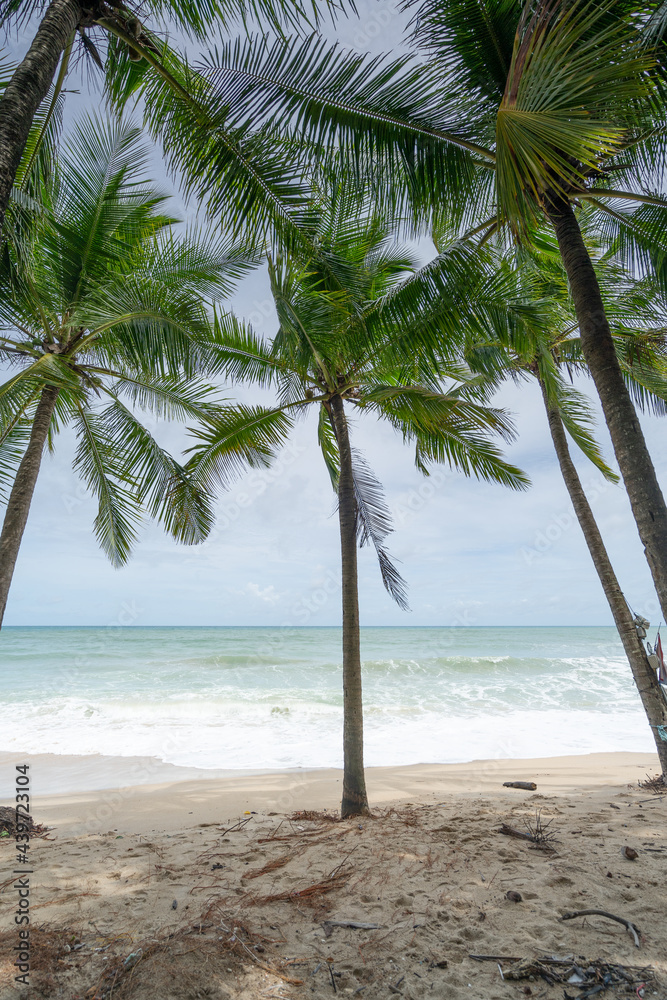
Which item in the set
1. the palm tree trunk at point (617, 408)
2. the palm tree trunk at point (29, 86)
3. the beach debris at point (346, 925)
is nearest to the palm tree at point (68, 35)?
the palm tree trunk at point (29, 86)

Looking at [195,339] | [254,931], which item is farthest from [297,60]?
[254,931]

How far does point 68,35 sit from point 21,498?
12.6ft

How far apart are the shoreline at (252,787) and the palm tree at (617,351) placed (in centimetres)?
205

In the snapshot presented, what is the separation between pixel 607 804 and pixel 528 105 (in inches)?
253

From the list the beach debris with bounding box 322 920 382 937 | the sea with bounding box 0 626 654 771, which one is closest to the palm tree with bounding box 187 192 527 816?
the beach debris with bounding box 322 920 382 937

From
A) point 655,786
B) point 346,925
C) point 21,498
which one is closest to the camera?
point 346,925

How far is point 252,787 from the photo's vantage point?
7.32 metres

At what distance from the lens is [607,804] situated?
5375 millimetres

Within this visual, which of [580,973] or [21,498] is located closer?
[580,973]

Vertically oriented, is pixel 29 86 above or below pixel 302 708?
above

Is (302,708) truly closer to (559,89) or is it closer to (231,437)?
(231,437)

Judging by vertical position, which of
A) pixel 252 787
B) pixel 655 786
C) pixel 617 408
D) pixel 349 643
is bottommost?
pixel 252 787

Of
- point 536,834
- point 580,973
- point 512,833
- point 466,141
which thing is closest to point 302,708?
point 512,833

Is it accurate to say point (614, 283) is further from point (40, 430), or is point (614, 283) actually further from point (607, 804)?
point (40, 430)
